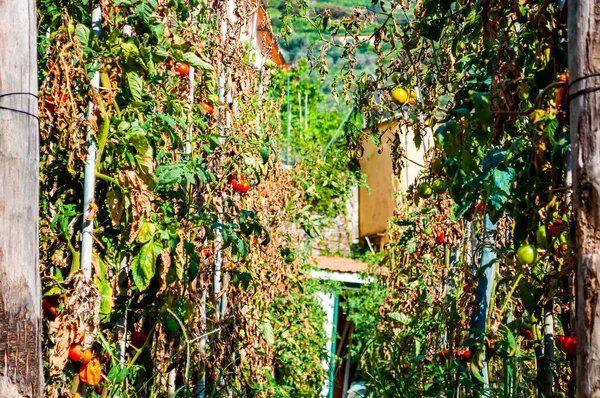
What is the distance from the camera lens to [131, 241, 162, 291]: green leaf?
3.25 metres

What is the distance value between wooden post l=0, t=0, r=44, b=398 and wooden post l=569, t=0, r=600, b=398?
153cm

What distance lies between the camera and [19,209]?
245cm

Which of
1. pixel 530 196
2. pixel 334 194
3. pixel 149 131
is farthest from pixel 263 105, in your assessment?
pixel 334 194

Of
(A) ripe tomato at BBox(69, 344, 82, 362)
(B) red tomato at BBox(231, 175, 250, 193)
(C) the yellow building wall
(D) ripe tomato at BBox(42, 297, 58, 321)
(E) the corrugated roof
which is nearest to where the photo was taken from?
(A) ripe tomato at BBox(69, 344, 82, 362)

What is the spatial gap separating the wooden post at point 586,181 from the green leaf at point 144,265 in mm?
1764

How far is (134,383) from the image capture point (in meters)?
4.06

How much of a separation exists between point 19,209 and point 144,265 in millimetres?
855

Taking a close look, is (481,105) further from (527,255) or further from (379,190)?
(379,190)

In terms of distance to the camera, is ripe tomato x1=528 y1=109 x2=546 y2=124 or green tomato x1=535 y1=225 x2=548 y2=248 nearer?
ripe tomato x1=528 y1=109 x2=546 y2=124

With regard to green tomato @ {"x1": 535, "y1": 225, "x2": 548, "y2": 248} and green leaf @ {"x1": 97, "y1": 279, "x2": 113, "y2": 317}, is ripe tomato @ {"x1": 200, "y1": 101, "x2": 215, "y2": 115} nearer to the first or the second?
green leaf @ {"x1": 97, "y1": 279, "x2": 113, "y2": 317}

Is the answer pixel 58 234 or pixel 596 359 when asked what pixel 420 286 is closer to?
pixel 58 234

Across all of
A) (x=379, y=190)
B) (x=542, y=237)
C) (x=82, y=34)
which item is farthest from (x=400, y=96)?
(x=379, y=190)

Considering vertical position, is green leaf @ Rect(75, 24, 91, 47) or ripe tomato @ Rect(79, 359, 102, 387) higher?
green leaf @ Rect(75, 24, 91, 47)

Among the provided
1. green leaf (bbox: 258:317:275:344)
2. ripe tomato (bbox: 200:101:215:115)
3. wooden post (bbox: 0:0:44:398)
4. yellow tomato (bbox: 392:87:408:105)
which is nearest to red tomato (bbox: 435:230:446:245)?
green leaf (bbox: 258:317:275:344)
